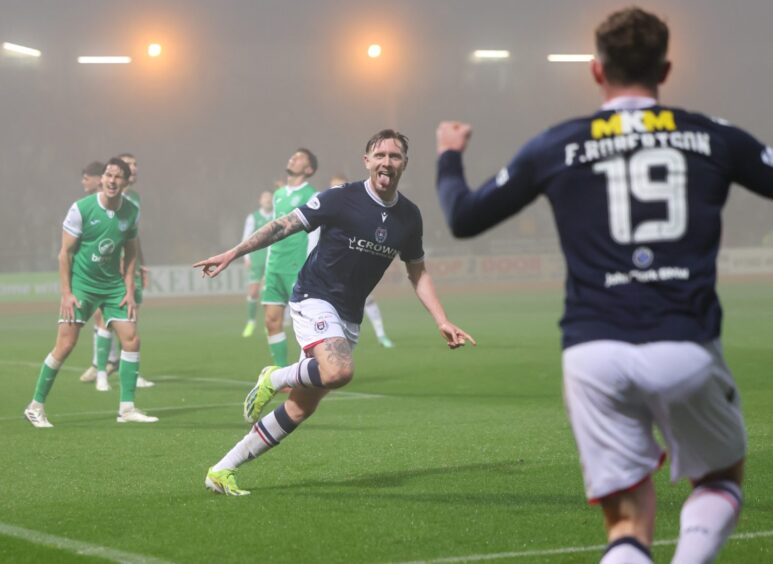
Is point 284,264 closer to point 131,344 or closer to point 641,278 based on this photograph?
point 131,344

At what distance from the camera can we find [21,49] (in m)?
48.0

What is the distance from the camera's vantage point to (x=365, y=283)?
8.32 meters

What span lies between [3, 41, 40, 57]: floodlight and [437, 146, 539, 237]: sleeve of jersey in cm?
4542

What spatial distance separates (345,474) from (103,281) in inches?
161

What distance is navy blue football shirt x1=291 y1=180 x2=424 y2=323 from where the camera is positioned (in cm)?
818

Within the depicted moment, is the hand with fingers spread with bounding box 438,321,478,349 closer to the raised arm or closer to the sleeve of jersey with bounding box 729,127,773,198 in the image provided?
the raised arm

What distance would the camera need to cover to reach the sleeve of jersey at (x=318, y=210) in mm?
7988

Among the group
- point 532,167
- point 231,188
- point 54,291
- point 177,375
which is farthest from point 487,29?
point 532,167

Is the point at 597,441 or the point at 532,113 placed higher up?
the point at 532,113

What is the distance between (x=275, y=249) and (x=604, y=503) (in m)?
10.8

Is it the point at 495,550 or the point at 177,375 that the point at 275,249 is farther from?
the point at 495,550

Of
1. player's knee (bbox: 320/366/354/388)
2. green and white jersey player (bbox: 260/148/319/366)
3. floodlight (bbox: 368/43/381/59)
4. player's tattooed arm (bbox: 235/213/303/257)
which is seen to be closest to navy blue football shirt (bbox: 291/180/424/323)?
player's tattooed arm (bbox: 235/213/303/257)

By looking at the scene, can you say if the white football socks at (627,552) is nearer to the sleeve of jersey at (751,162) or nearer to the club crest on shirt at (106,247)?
the sleeve of jersey at (751,162)

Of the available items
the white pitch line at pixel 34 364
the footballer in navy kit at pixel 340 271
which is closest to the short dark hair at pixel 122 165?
the footballer in navy kit at pixel 340 271
